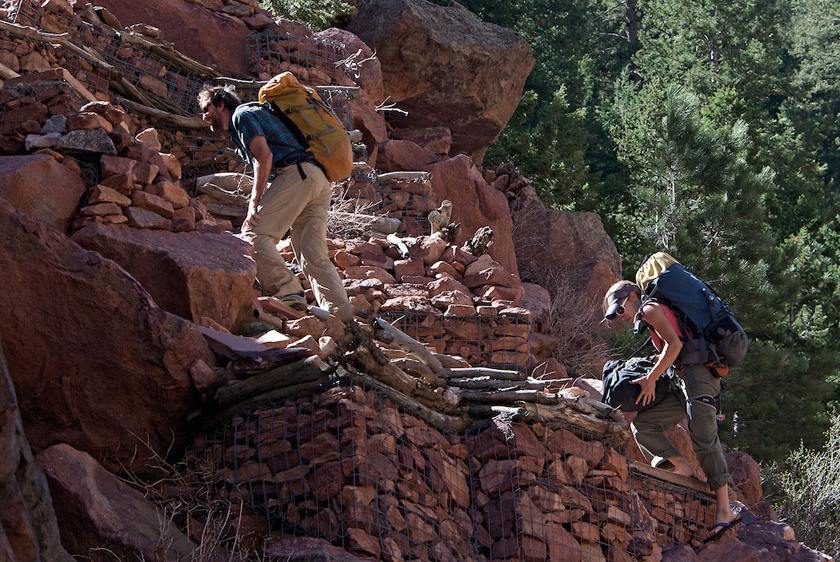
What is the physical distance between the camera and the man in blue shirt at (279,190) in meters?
6.47

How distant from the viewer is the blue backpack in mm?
6320

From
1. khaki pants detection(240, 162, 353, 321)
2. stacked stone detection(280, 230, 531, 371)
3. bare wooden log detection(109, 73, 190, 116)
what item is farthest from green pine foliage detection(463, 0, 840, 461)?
khaki pants detection(240, 162, 353, 321)

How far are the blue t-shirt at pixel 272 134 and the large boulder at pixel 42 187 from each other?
3.44 ft

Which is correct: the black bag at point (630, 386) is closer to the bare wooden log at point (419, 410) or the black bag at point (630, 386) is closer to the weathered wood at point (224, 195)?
the bare wooden log at point (419, 410)

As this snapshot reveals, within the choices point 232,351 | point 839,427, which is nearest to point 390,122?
point 839,427

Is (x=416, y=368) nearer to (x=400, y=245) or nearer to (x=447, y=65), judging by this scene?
(x=400, y=245)

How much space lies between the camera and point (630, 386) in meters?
6.66

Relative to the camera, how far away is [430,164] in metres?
14.4

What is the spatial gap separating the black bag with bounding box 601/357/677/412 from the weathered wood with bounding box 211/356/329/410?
196 centimetres

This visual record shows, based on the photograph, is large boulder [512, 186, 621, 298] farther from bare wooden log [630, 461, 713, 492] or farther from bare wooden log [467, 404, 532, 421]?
bare wooden log [467, 404, 532, 421]

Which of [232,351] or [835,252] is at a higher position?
[232,351]

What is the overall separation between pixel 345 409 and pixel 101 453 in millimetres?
1105

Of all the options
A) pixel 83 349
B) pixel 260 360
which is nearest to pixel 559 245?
pixel 260 360

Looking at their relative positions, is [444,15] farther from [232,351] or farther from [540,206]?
[232,351]
